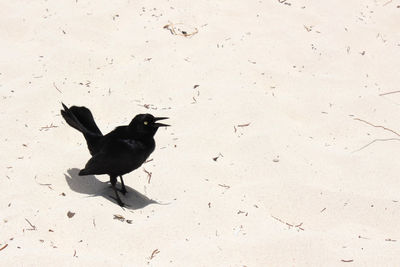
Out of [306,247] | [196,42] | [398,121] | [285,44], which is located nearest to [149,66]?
[196,42]

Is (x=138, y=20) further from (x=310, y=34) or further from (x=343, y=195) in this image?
(x=343, y=195)

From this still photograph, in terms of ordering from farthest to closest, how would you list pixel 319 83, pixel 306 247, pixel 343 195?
pixel 319 83, pixel 343 195, pixel 306 247

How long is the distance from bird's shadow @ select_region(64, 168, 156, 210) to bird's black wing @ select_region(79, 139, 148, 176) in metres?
0.20

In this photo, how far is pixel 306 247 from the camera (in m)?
3.34

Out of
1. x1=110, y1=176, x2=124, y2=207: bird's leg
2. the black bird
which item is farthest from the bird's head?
A: x1=110, y1=176, x2=124, y2=207: bird's leg

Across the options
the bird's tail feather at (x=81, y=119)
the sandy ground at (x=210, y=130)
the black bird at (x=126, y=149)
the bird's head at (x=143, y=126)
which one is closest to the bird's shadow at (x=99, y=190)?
the sandy ground at (x=210, y=130)

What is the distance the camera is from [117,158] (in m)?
3.69

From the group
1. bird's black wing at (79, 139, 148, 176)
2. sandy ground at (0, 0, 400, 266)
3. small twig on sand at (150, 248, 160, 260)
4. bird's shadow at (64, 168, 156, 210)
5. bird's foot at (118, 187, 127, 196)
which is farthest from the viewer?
bird's foot at (118, 187, 127, 196)

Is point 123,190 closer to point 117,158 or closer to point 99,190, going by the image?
point 99,190

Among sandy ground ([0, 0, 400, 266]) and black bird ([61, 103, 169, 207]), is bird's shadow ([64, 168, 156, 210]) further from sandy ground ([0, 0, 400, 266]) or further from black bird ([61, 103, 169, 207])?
black bird ([61, 103, 169, 207])

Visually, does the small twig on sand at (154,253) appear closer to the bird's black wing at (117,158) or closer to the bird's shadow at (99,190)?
the bird's shadow at (99,190)

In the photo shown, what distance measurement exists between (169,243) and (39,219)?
802mm

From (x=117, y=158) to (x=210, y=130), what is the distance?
45.0 inches

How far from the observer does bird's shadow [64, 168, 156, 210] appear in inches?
151
